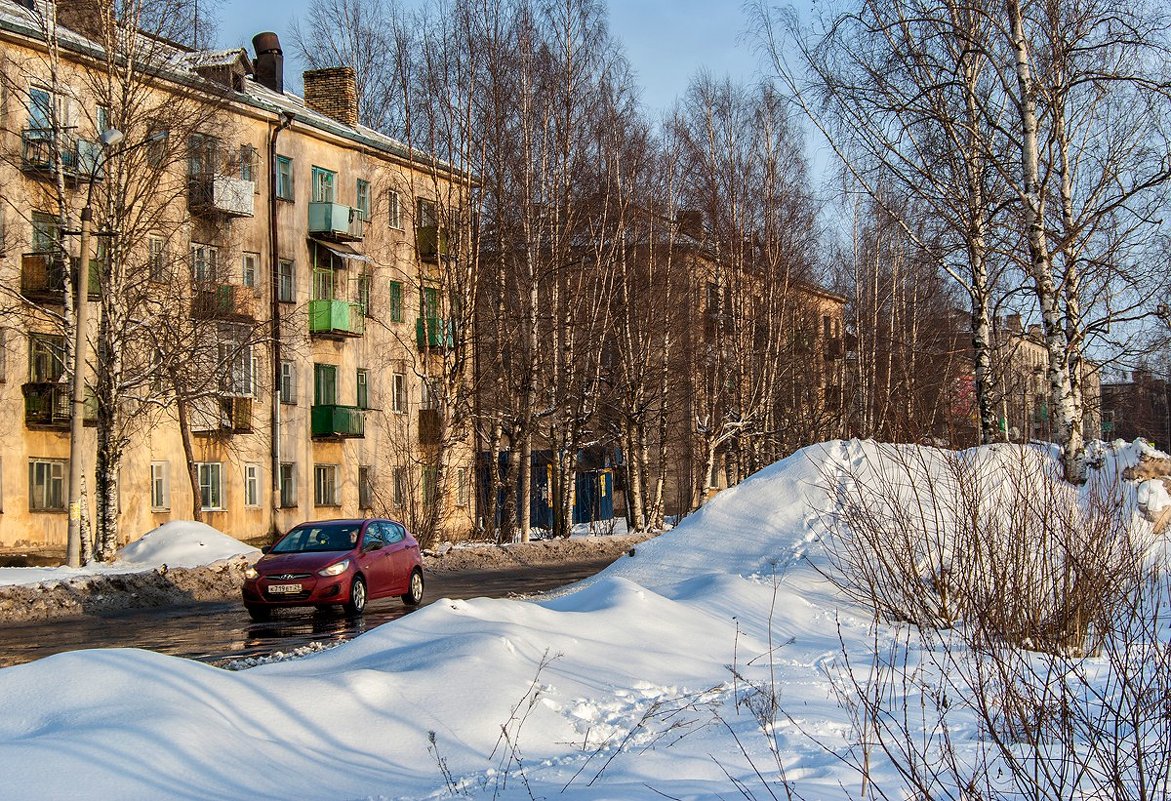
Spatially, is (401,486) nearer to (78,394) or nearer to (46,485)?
(46,485)

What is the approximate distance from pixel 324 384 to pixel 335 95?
1164 centimetres

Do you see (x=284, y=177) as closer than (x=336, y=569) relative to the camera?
No

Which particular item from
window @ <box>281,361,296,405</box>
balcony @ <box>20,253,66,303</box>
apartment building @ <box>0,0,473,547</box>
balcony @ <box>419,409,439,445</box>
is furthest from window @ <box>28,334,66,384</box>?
balcony @ <box>419,409,439,445</box>

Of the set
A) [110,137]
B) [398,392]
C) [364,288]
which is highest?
[110,137]

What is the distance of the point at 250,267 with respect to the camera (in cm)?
4019

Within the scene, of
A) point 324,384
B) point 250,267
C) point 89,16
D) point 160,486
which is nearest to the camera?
Result: point 89,16

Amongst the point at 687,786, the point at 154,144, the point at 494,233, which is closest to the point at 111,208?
the point at 154,144

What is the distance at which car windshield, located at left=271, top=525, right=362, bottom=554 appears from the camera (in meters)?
20.2

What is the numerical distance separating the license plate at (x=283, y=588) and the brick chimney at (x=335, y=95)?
30.8 meters

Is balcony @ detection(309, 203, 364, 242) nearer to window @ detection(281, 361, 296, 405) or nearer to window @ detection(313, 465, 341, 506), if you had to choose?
window @ detection(281, 361, 296, 405)

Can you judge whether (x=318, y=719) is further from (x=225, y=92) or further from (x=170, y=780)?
(x=225, y=92)

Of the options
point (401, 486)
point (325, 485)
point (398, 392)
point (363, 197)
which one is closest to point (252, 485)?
point (325, 485)

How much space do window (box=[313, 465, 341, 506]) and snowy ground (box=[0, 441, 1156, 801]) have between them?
105 ft

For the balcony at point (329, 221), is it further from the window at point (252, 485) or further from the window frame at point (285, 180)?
the window at point (252, 485)
